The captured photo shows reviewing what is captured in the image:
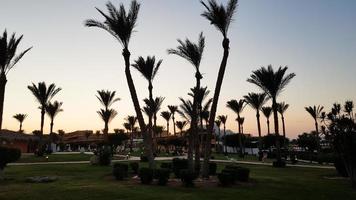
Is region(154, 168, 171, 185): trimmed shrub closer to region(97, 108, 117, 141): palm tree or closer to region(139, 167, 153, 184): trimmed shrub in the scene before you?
region(139, 167, 153, 184): trimmed shrub

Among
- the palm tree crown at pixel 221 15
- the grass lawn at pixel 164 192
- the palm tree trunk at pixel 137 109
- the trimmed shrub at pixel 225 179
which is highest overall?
the palm tree crown at pixel 221 15

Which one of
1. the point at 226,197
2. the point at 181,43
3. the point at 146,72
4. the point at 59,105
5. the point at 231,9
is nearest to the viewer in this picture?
the point at 226,197

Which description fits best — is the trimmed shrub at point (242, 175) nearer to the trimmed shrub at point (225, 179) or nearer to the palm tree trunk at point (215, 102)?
the palm tree trunk at point (215, 102)

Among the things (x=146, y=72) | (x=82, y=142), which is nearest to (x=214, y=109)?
(x=146, y=72)

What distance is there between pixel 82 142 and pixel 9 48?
3800 inches

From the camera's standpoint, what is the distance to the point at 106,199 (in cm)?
1514

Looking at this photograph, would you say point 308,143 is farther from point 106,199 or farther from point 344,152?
point 106,199

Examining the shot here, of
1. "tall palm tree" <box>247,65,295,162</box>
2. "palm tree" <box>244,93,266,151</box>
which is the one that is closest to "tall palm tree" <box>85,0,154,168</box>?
"tall palm tree" <box>247,65,295,162</box>

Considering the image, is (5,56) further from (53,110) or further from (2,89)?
(53,110)

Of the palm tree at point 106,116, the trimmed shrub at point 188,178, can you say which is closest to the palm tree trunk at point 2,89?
the trimmed shrub at point 188,178

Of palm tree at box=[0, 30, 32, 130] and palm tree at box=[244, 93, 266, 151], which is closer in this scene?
palm tree at box=[0, 30, 32, 130]

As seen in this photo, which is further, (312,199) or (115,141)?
(115,141)

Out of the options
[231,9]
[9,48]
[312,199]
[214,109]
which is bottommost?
[312,199]

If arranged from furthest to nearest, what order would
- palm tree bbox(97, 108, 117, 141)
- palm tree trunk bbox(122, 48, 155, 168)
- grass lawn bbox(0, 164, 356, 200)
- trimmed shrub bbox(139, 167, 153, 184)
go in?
palm tree bbox(97, 108, 117, 141) → palm tree trunk bbox(122, 48, 155, 168) → trimmed shrub bbox(139, 167, 153, 184) → grass lawn bbox(0, 164, 356, 200)
